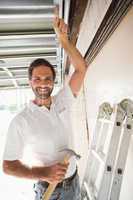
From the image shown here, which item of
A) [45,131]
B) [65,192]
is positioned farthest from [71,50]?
[65,192]

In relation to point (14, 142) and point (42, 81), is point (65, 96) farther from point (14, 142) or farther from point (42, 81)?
point (14, 142)

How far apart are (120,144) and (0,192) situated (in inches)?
172

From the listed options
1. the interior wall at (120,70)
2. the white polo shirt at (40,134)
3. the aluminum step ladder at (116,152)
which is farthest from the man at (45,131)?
the aluminum step ladder at (116,152)

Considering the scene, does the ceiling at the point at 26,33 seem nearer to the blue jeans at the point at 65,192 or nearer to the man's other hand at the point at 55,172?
the man's other hand at the point at 55,172

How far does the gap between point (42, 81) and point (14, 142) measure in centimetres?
40

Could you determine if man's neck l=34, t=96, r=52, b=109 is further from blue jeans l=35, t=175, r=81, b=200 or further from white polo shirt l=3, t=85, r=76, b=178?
blue jeans l=35, t=175, r=81, b=200

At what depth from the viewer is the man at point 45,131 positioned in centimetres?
164

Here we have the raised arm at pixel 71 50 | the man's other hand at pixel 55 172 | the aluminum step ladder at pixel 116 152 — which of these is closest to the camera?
the aluminum step ladder at pixel 116 152

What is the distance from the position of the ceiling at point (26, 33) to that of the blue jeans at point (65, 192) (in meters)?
1.16

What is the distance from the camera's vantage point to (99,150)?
1755 millimetres

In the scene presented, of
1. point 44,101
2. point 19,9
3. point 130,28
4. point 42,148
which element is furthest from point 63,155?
point 19,9

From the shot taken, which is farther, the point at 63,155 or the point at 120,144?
the point at 63,155

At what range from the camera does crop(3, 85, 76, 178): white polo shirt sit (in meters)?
1.66

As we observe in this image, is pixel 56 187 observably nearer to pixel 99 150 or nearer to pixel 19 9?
pixel 99 150
